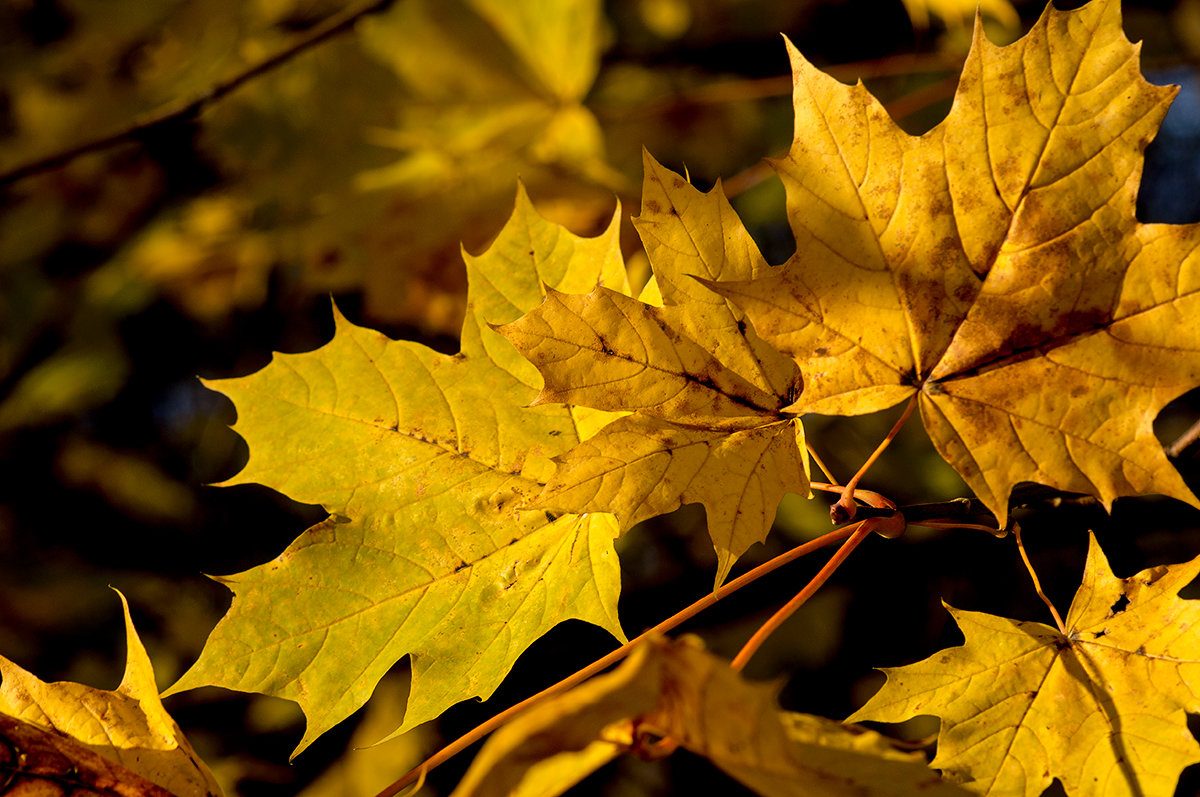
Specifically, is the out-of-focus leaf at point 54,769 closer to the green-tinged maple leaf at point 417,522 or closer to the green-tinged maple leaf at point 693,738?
the green-tinged maple leaf at point 417,522

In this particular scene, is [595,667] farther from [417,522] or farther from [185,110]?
[185,110]

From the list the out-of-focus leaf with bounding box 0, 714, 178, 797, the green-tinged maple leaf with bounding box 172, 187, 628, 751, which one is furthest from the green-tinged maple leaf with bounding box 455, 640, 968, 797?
the out-of-focus leaf with bounding box 0, 714, 178, 797

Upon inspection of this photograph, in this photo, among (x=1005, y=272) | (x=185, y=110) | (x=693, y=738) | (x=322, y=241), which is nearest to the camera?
(x=693, y=738)

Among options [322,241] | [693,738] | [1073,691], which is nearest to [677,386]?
[693,738]

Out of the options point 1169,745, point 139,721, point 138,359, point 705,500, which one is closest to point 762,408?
point 705,500

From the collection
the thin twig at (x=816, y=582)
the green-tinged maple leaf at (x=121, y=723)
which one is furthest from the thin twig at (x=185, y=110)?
the thin twig at (x=816, y=582)

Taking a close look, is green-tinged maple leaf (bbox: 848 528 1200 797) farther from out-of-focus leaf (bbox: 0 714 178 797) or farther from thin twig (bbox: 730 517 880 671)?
out-of-focus leaf (bbox: 0 714 178 797)

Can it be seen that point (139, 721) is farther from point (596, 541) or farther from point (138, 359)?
point (138, 359)
